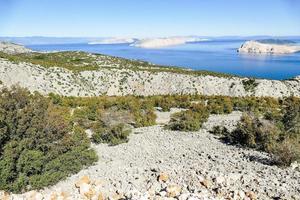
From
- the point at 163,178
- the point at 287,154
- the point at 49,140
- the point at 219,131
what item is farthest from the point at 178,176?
the point at 219,131

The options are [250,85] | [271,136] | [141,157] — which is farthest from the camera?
[250,85]

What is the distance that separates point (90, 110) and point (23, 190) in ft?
48.7

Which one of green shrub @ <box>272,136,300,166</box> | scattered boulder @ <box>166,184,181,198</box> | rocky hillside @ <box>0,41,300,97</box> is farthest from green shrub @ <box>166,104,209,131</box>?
rocky hillside @ <box>0,41,300,97</box>

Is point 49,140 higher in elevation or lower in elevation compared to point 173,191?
higher

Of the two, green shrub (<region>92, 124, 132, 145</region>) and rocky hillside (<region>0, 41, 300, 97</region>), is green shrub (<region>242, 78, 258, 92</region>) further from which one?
green shrub (<region>92, 124, 132, 145</region>)

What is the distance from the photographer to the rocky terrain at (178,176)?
39.3ft

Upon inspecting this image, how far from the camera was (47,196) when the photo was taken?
12812 mm

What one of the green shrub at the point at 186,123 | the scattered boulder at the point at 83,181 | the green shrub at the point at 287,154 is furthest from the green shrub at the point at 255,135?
the scattered boulder at the point at 83,181

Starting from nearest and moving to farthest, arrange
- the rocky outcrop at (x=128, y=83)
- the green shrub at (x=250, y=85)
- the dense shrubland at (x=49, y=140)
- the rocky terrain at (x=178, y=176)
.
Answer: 1. the rocky terrain at (x=178, y=176)
2. the dense shrubland at (x=49, y=140)
3. the rocky outcrop at (x=128, y=83)
4. the green shrub at (x=250, y=85)

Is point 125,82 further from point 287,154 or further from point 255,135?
point 287,154

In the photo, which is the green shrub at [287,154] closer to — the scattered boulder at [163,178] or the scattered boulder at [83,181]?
the scattered boulder at [163,178]

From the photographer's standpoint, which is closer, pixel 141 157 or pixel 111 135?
pixel 141 157

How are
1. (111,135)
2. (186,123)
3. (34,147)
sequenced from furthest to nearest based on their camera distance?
(186,123)
(111,135)
(34,147)

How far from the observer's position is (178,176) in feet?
43.9
